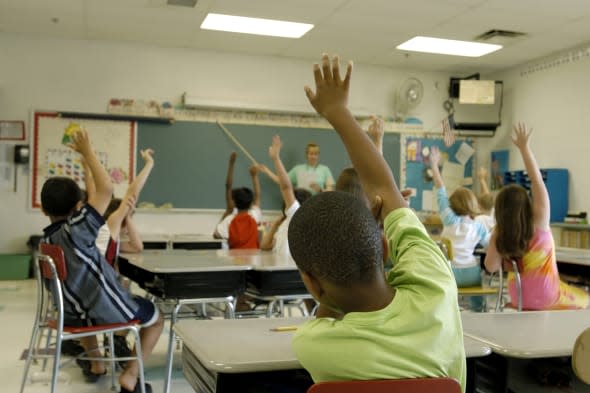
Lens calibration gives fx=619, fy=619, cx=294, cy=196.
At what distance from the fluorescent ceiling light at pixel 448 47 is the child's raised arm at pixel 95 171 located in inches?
208

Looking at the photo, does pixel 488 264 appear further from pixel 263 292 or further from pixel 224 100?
pixel 224 100

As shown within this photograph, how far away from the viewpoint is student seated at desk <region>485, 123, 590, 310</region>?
11.2 feet

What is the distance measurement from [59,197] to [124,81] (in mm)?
5064

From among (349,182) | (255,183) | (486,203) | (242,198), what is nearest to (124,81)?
(255,183)

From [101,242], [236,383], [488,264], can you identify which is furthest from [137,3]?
[236,383]

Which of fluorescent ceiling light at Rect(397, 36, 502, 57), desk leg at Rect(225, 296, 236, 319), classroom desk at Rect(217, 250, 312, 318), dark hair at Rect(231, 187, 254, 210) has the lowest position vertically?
desk leg at Rect(225, 296, 236, 319)

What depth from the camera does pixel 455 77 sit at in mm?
9031

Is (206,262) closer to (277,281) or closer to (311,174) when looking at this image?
(277,281)

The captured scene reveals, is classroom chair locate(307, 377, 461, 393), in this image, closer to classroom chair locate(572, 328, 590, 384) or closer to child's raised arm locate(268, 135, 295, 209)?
classroom chair locate(572, 328, 590, 384)

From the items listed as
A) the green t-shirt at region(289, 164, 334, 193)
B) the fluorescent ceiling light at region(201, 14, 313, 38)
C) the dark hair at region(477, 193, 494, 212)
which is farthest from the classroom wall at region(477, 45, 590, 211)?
the fluorescent ceiling light at region(201, 14, 313, 38)

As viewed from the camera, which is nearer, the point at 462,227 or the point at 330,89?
the point at 330,89

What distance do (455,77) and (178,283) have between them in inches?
272

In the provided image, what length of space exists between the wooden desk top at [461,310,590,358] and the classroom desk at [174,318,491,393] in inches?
2.7

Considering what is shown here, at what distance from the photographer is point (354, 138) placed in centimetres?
136
